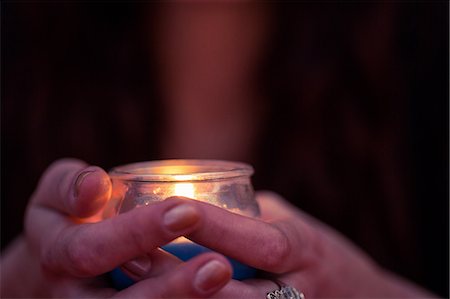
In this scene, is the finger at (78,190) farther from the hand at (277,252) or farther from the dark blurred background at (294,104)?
the dark blurred background at (294,104)

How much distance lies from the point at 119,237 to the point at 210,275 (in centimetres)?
13

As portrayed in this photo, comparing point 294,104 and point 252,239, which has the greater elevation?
point 294,104

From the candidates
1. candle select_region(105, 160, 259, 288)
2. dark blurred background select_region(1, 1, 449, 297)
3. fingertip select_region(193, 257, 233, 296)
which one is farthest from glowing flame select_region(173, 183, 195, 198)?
dark blurred background select_region(1, 1, 449, 297)

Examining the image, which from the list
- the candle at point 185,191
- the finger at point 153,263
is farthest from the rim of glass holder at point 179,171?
the finger at point 153,263

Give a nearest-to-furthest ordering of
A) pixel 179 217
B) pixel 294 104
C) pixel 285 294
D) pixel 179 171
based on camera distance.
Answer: pixel 179 217
pixel 285 294
pixel 179 171
pixel 294 104

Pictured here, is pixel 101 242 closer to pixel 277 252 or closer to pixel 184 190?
pixel 184 190

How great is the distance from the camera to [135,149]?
186 centimetres

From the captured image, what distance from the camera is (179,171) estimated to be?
2.67 feet

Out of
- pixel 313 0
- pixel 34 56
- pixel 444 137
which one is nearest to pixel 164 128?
pixel 34 56

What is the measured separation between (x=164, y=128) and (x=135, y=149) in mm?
136

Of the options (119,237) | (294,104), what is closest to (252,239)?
(119,237)

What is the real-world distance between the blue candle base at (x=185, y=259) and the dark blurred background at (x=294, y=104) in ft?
3.58

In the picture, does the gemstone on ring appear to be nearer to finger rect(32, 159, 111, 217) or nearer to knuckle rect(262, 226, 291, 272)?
knuckle rect(262, 226, 291, 272)

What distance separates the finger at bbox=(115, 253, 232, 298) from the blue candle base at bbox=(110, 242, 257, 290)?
45mm
